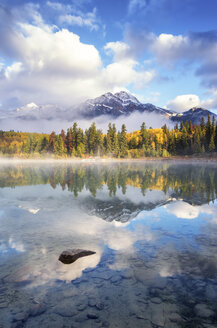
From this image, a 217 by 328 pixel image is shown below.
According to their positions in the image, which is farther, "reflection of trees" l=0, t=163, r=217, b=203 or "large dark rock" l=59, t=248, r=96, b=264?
"reflection of trees" l=0, t=163, r=217, b=203

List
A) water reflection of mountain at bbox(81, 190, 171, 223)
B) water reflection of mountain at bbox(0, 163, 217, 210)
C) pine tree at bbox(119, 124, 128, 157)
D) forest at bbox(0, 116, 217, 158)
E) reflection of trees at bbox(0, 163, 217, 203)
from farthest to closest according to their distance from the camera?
pine tree at bbox(119, 124, 128, 157)
forest at bbox(0, 116, 217, 158)
reflection of trees at bbox(0, 163, 217, 203)
water reflection of mountain at bbox(0, 163, 217, 210)
water reflection of mountain at bbox(81, 190, 171, 223)

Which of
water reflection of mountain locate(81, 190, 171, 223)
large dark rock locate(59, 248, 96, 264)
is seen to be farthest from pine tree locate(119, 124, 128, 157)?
large dark rock locate(59, 248, 96, 264)

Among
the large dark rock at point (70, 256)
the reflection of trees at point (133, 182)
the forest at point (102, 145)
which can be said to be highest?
the forest at point (102, 145)

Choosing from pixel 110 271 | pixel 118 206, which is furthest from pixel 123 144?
pixel 110 271

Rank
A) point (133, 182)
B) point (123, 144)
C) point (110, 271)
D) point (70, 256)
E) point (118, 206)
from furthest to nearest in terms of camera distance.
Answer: point (123, 144), point (133, 182), point (118, 206), point (70, 256), point (110, 271)

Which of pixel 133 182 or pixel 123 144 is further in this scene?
pixel 123 144

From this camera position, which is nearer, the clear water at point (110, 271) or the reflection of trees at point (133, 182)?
the clear water at point (110, 271)

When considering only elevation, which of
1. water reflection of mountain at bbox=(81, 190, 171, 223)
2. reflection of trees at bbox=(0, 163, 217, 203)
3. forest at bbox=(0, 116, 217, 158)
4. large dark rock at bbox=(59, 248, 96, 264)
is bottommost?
reflection of trees at bbox=(0, 163, 217, 203)

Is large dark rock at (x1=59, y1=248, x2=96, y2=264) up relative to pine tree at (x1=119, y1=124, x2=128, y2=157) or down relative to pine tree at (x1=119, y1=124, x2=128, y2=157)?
down

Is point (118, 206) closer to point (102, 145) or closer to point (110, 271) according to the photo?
point (110, 271)

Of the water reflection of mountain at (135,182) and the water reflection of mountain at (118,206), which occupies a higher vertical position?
the water reflection of mountain at (118,206)

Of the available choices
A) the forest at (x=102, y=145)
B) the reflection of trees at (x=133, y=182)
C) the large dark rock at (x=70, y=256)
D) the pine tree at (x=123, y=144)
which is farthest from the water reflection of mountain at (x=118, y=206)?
the pine tree at (x=123, y=144)

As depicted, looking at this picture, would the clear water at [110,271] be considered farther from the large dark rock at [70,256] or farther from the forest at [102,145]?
the forest at [102,145]

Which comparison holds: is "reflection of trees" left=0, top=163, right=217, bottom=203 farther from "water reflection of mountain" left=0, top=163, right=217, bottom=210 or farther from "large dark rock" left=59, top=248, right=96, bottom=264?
"large dark rock" left=59, top=248, right=96, bottom=264
